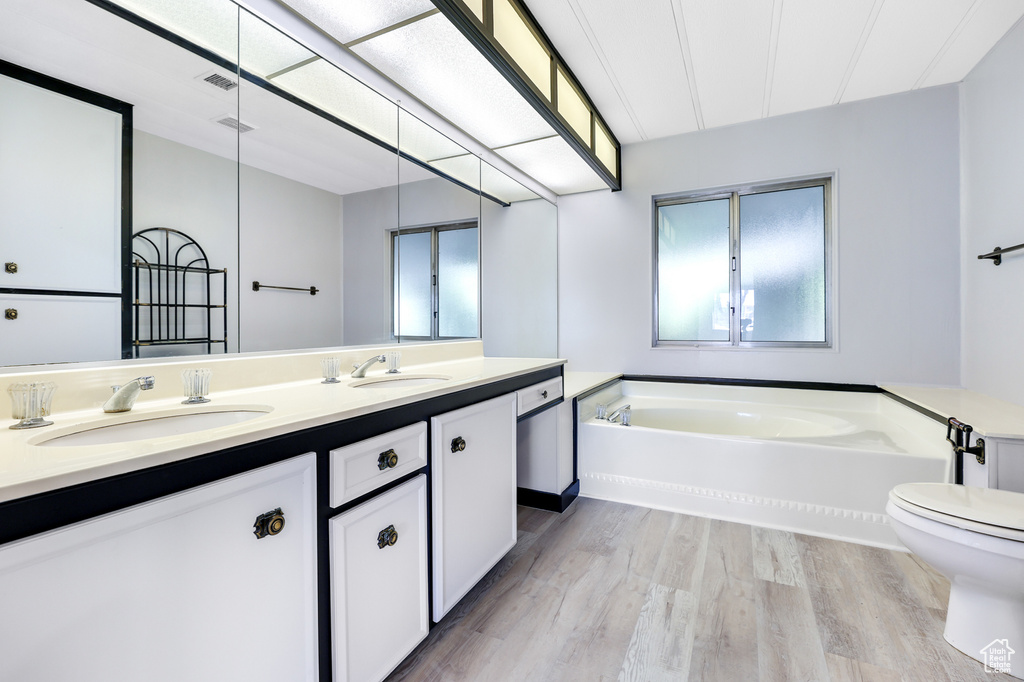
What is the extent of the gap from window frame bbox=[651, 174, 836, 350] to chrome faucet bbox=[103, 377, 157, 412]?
3059 millimetres

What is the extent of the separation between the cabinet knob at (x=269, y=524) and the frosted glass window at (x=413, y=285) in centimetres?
121

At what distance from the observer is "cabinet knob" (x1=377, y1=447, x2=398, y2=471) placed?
3.78ft

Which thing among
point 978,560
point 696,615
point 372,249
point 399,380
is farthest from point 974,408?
point 372,249

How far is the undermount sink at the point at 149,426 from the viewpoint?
35.1 inches

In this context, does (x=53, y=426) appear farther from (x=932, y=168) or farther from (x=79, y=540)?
(x=932, y=168)

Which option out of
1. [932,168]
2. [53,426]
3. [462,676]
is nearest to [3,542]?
[53,426]

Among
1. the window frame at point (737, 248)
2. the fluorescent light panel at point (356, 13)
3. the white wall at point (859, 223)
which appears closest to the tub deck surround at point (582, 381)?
the white wall at point (859, 223)

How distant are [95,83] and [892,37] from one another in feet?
10.5

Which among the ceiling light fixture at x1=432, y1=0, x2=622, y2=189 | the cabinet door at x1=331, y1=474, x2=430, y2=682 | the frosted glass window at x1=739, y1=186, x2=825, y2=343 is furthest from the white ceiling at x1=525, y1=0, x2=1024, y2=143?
the cabinet door at x1=331, y1=474, x2=430, y2=682

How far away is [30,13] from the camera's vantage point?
95cm

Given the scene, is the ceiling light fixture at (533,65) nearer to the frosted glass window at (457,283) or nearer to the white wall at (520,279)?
the white wall at (520,279)

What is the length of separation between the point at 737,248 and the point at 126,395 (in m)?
→ 3.43

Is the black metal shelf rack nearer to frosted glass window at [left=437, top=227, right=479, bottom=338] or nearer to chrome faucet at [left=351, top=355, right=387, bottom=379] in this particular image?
chrome faucet at [left=351, top=355, right=387, bottom=379]

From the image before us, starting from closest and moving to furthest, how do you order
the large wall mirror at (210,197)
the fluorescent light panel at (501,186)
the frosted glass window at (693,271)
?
1. the large wall mirror at (210,197)
2. the fluorescent light panel at (501,186)
3. the frosted glass window at (693,271)
